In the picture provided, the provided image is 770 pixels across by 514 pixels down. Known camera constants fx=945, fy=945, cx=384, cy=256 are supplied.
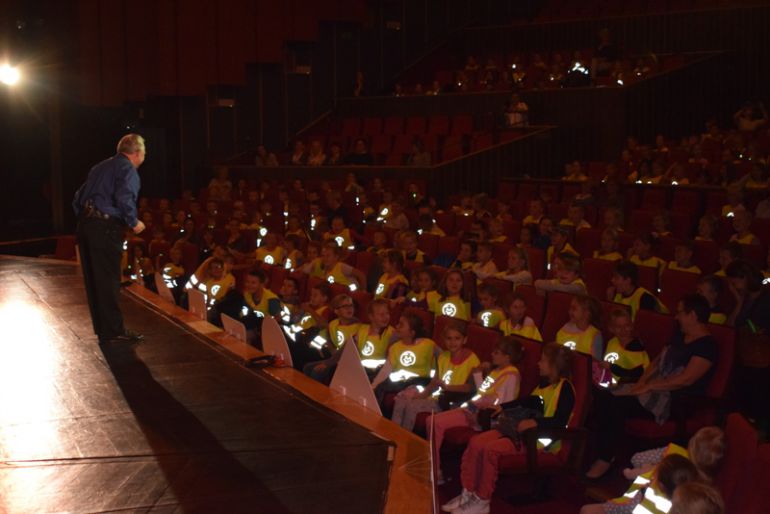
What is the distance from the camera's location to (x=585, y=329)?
4.12 meters

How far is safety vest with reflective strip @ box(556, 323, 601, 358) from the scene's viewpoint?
4082 mm

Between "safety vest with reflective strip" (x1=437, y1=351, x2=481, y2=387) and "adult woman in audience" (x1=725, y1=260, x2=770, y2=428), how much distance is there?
113cm

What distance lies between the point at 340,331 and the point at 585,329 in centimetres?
126

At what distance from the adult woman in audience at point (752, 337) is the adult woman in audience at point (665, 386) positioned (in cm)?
33

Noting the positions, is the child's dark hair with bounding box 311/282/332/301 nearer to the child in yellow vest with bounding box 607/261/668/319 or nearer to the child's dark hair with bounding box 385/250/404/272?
the child's dark hair with bounding box 385/250/404/272

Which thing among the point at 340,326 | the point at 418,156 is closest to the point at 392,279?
the point at 340,326

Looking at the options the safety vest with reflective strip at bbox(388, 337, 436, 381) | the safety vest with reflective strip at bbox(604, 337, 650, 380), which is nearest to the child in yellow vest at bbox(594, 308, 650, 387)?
the safety vest with reflective strip at bbox(604, 337, 650, 380)

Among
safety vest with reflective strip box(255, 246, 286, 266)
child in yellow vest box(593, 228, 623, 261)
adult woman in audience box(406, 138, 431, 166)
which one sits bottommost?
safety vest with reflective strip box(255, 246, 286, 266)

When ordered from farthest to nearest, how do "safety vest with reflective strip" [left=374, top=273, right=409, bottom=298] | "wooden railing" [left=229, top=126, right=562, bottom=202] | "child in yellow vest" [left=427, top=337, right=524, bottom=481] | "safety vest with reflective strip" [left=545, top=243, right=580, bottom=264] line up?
"wooden railing" [left=229, top=126, right=562, bottom=202] → "safety vest with reflective strip" [left=545, top=243, right=580, bottom=264] → "safety vest with reflective strip" [left=374, top=273, right=409, bottom=298] → "child in yellow vest" [left=427, top=337, right=524, bottom=481]

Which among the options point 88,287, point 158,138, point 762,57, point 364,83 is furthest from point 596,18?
point 88,287

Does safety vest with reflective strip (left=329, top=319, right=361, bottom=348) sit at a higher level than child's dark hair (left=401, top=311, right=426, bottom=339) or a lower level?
lower

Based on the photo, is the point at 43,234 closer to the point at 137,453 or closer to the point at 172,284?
the point at 172,284

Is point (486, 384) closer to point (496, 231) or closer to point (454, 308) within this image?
point (454, 308)

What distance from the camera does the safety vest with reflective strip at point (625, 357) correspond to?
3955 mm
